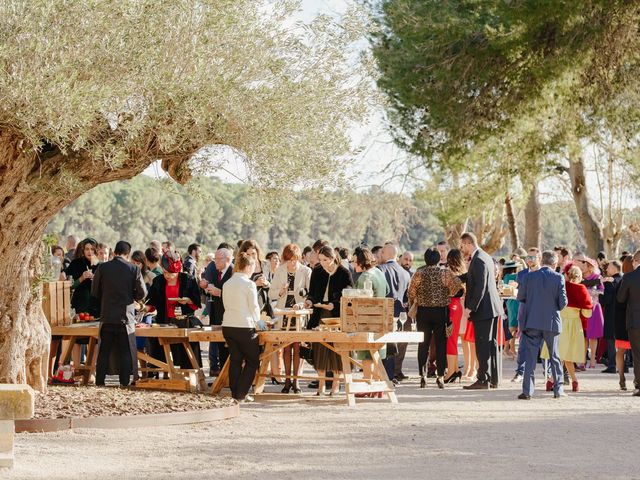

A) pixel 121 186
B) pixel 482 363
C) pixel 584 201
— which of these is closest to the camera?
pixel 482 363

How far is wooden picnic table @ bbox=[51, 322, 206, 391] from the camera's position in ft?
45.1

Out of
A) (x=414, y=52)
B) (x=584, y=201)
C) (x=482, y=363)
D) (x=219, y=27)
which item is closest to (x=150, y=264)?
(x=482, y=363)

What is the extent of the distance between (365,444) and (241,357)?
3.41 metres

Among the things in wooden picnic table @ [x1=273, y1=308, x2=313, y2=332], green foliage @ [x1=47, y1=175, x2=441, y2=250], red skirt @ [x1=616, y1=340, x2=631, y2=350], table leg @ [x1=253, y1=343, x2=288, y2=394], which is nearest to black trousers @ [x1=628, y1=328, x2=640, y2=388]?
red skirt @ [x1=616, y1=340, x2=631, y2=350]

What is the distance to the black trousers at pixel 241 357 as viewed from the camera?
12773 mm

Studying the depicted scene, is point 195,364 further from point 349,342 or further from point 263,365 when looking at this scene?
point 349,342

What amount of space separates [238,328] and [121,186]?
13823 centimetres

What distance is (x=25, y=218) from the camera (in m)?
11.0

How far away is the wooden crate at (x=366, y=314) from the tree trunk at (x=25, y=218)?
3.03 meters

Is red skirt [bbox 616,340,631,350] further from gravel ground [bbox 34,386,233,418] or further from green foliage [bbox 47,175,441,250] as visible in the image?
green foliage [bbox 47,175,441,250]

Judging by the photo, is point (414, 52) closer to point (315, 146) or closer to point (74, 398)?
point (315, 146)

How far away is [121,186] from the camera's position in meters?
148

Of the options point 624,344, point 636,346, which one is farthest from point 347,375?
point 624,344

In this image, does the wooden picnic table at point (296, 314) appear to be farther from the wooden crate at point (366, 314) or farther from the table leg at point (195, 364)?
the table leg at point (195, 364)
